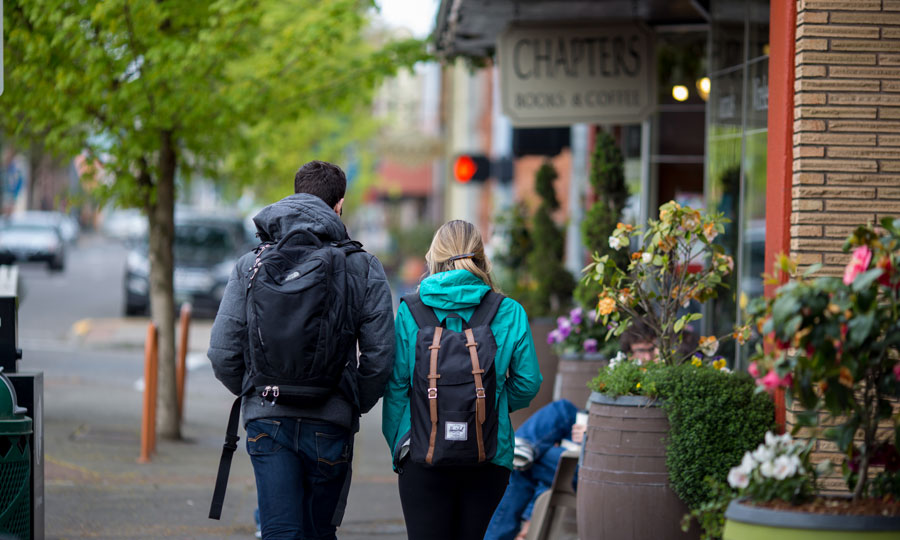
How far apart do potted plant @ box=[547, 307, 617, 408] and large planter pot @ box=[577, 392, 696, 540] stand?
8.76 feet

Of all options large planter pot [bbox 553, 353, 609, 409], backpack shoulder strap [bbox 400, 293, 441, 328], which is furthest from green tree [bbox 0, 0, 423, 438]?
backpack shoulder strap [bbox 400, 293, 441, 328]

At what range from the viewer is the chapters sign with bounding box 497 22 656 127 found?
32.2ft

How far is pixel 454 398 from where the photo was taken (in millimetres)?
4359

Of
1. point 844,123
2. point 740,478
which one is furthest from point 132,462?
point 740,478

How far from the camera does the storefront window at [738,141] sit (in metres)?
8.08

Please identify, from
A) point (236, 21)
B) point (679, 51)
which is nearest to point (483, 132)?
point (679, 51)

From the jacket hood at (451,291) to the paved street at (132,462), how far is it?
10.4ft

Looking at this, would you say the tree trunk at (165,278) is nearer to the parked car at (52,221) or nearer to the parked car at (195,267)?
the parked car at (195,267)

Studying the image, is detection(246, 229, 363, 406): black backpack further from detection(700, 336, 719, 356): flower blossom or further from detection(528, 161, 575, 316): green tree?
detection(528, 161, 575, 316): green tree

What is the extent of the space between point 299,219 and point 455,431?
0.99 meters

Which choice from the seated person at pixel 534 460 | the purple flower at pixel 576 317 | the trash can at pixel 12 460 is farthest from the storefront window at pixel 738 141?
the trash can at pixel 12 460

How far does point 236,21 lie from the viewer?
9.03 meters

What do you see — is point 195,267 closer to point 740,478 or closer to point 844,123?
point 844,123

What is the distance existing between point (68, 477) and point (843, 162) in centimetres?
585
